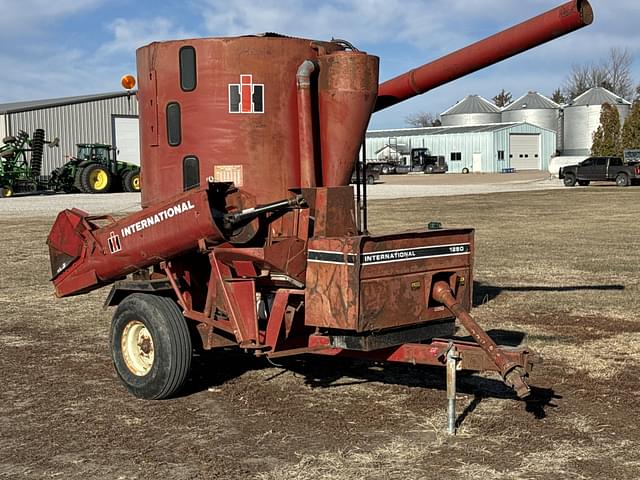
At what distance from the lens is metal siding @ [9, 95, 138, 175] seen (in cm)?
4809

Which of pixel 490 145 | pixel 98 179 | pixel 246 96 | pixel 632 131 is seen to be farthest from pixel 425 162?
pixel 246 96

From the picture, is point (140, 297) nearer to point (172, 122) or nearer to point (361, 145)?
point (172, 122)

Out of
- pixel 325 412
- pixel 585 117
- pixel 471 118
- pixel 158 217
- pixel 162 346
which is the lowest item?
pixel 325 412

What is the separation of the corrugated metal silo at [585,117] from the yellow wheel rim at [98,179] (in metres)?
54.0

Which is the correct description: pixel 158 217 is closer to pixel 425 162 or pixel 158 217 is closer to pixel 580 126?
pixel 425 162

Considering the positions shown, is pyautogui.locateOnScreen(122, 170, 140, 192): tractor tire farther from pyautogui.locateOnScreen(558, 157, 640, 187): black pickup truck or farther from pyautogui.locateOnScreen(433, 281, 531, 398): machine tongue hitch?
pyautogui.locateOnScreen(433, 281, 531, 398): machine tongue hitch

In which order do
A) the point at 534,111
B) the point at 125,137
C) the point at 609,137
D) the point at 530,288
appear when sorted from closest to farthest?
the point at 530,288, the point at 125,137, the point at 609,137, the point at 534,111

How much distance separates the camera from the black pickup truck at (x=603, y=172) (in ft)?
144

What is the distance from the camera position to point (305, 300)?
579cm

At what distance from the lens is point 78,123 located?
5066 centimetres

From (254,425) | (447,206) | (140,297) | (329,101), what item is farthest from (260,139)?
(447,206)

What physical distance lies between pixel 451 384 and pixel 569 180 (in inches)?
1671

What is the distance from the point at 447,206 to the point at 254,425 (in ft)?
82.2

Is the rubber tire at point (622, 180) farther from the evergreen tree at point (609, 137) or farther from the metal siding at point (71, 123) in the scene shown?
the metal siding at point (71, 123)
